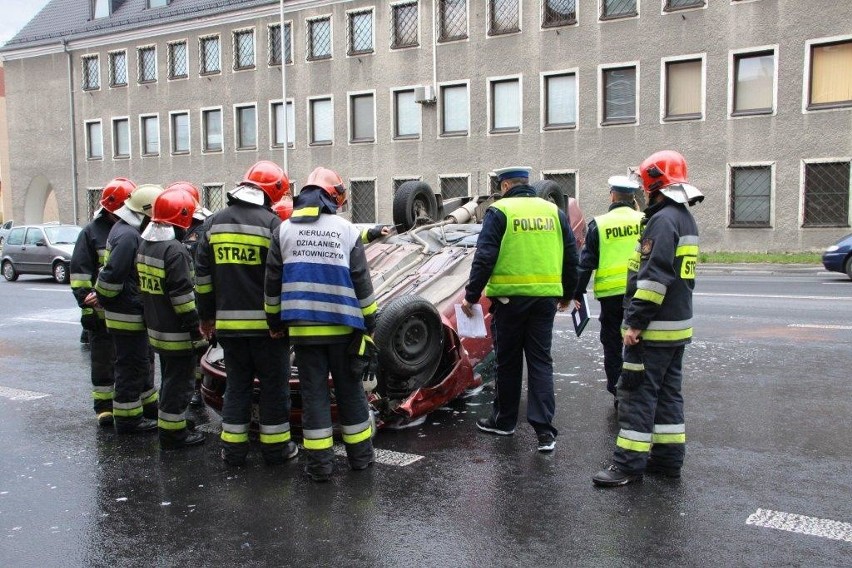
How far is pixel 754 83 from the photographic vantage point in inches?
926

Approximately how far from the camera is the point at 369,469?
17.2 ft

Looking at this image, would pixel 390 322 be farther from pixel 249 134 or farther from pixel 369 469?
pixel 249 134

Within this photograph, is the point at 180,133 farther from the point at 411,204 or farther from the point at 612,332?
the point at 612,332

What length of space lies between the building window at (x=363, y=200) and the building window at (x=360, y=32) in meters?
4.81

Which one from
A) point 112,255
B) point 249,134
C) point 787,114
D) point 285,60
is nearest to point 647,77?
point 787,114

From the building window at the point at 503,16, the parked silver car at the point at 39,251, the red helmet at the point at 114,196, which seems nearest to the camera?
the red helmet at the point at 114,196

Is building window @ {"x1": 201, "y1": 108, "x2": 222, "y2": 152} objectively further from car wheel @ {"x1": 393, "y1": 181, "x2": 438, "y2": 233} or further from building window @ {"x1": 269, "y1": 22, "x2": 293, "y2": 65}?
car wheel @ {"x1": 393, "y1": 181, "x2": 438, "y2": 233}

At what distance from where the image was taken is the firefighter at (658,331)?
189 inches

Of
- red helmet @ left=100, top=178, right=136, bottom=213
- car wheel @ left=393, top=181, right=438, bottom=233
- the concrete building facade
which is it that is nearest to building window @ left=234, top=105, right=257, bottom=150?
the concrete building facade

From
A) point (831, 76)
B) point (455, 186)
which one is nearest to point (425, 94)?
point (455, 186)

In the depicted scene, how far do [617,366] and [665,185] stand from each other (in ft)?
7.24

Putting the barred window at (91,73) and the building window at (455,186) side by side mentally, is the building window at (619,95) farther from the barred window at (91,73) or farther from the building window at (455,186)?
the barred window at (91,73)

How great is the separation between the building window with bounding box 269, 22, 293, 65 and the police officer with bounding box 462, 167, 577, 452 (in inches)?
1110

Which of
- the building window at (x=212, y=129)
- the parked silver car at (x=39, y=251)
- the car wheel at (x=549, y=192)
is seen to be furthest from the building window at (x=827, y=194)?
the building window at (x=212, y=129)
